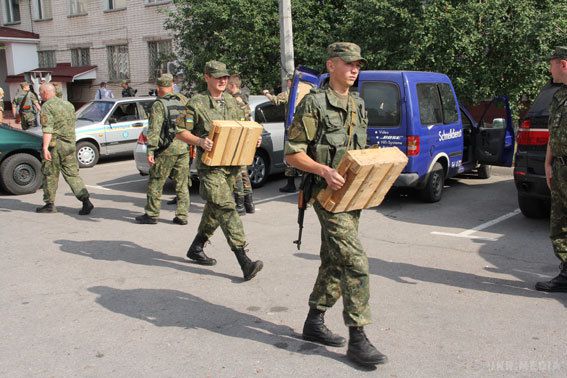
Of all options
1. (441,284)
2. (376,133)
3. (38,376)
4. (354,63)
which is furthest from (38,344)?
(376,133)

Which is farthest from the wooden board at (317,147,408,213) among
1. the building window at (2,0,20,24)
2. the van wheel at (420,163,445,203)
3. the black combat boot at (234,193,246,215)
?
the building window at (2,0,20,24)

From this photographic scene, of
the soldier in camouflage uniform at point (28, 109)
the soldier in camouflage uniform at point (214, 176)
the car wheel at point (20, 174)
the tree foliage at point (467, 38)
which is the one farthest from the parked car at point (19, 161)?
the tree foliage at point (467, 38)

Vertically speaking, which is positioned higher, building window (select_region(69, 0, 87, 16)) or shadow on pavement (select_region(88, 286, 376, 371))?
building window (select_region(69, 0, 87, 16))

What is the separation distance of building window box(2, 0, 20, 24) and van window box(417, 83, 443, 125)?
26703 millimetres

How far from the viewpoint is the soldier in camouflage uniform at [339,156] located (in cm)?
364

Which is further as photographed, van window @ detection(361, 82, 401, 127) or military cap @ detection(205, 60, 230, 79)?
van window @ detection(361, 82, 401, 127)

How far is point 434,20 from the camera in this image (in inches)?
417

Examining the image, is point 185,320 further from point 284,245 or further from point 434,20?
point 434,20

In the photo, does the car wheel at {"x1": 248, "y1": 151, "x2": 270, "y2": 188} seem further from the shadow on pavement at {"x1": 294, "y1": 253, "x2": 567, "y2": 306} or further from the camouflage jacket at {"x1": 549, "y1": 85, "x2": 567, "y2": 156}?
the camouflage jacket at {"x1": 549, "y1": 85, "x2": 567, "y2": 156}

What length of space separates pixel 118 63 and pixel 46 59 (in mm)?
5608

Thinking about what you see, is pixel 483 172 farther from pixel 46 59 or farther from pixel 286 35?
pixel 46 59

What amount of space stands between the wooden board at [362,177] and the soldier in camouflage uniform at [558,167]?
1.84 meters

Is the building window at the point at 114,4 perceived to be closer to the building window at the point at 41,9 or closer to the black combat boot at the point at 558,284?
the building window at the point at 41,9

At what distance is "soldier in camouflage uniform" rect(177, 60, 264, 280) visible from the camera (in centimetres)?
→ 534
